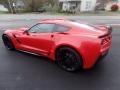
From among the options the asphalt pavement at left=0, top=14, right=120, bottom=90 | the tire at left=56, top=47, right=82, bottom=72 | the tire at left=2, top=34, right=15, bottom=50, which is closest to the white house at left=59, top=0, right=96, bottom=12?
the tire at left=2, top=34, right=15, bottom=50

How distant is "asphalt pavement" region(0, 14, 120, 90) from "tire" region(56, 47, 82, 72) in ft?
0.51

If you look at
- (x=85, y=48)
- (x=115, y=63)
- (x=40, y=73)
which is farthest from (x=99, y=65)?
(x=40, y=73)

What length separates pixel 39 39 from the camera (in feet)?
24.1

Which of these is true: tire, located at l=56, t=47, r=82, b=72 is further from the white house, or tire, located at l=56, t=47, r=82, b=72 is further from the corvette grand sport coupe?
the white house

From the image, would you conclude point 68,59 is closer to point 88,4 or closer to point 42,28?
point 42,28

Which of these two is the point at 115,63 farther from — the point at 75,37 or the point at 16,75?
the point at 16,75

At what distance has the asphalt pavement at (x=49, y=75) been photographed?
18.9 ft

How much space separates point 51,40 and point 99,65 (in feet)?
5.26

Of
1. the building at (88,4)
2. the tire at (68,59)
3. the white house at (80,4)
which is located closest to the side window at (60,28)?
the tire at (68,59)

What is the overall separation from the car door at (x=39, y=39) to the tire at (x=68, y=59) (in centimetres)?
47

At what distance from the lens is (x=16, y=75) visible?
21.0 ft

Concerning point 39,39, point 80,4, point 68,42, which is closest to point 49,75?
point 68,42

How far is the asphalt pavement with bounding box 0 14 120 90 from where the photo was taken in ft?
18.9

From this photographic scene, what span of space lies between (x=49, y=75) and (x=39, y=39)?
1.41 meters
